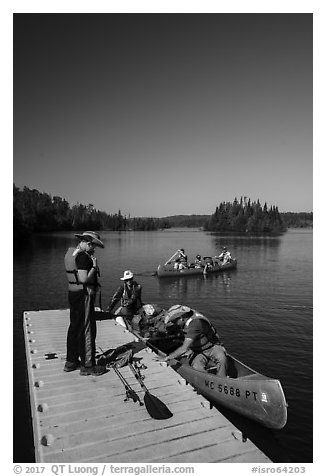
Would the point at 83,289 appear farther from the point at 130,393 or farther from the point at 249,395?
the point at 249,395

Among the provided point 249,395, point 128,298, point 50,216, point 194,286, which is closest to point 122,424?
point 249,395

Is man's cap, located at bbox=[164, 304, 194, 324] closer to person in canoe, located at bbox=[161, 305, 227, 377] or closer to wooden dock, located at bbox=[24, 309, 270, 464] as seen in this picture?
person in canoe, located at bbox=[161, 305, 227, 377]

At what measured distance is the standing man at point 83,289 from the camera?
22.1ft

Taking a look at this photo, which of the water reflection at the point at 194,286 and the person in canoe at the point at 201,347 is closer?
the person in canoe at the point at 201,347

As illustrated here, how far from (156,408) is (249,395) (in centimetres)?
245

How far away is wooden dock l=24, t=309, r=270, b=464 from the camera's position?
491 cm

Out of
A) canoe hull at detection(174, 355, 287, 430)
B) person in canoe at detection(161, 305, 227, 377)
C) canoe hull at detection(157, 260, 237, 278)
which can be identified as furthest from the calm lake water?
person in canoe at detection(161, 305, 227, 377)

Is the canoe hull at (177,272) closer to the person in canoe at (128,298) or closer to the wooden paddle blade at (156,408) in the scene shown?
the person in canoe at (128,298)

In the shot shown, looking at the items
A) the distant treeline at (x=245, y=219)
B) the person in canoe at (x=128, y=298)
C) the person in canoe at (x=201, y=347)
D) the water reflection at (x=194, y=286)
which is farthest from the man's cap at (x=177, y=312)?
the distant treeline at (x=245, y=219)

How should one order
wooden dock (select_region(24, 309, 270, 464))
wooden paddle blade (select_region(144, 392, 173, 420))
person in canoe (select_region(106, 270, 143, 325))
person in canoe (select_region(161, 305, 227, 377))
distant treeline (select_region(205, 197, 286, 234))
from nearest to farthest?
wooden dock (select_region(24, 309, 270, 464)) → wooden paddle blade (select_region(144, 392, 173, 420)) → person in canoe (select_region(161, 305, 227, 377)) → person in canoe (select_region(106, 270, 143, 325)) → distant treeline (select_region(205, 197, 286, 234))

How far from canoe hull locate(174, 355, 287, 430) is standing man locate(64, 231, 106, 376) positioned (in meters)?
2.49

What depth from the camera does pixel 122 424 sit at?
5.63m

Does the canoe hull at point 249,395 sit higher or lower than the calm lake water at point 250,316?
higher

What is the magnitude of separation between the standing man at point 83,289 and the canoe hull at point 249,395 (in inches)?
98.0
